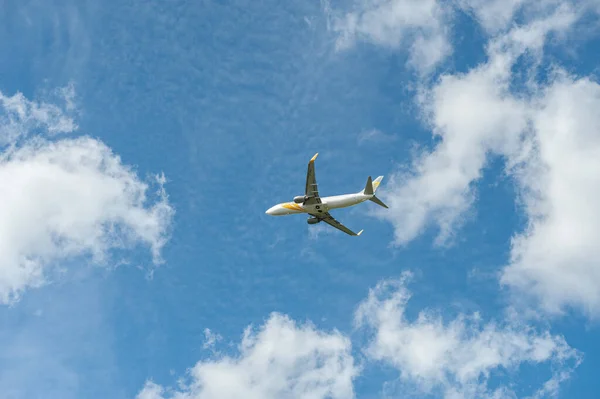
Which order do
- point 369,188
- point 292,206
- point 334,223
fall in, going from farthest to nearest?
point 334,223
point 292,206
point 369,188

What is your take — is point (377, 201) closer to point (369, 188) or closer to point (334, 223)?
point (369, 188)

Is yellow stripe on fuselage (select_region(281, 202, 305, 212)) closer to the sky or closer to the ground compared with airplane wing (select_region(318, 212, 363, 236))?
closer to the ground

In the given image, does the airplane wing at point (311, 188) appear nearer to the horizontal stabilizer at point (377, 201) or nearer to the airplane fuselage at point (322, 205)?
the airplane fuselage at point (322, 205)

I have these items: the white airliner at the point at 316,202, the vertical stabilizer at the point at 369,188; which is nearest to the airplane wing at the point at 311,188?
the white airliner at the point at 316,202

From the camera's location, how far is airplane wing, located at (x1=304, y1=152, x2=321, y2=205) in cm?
14862

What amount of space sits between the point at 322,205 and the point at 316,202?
1.44 m

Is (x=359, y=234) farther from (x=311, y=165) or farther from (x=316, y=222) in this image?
(x=311, y=165)

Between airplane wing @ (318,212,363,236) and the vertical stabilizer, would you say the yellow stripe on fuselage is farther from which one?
the vertical stabilizer

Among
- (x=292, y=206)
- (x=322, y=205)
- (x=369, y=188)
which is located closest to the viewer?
(x=369, y=188)

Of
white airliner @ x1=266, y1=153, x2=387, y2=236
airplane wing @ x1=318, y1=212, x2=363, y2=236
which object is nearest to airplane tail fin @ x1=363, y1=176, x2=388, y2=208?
white airliner @ x1=266, y1=153, x2=387, y2=236

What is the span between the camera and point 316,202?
15412 cm

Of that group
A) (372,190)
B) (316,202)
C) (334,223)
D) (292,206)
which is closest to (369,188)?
(372,190)

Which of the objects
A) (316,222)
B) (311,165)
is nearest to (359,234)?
(316,222)

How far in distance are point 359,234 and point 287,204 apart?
19229 millimetres
